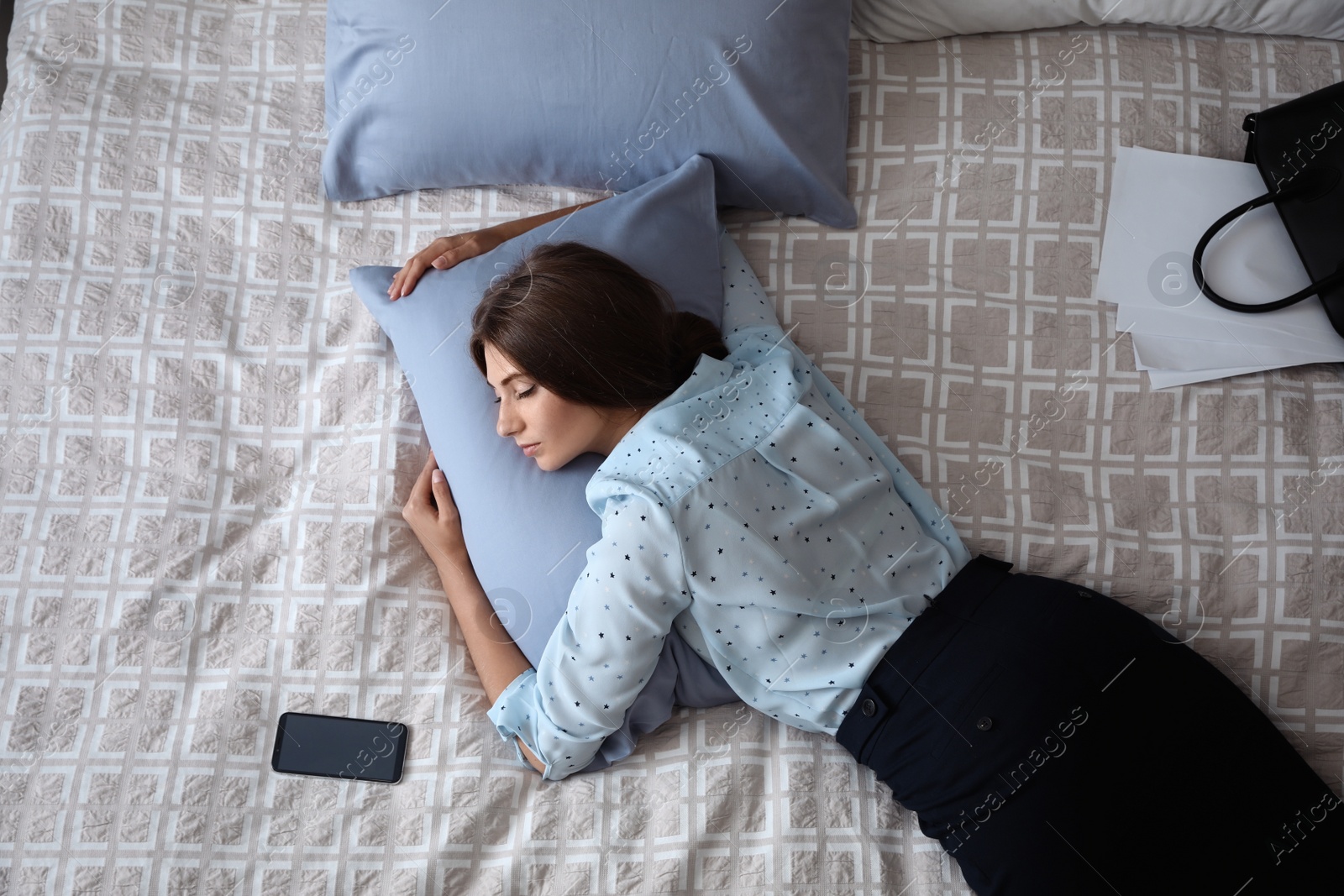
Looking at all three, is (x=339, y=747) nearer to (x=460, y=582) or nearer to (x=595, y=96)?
(x=460, y=582)

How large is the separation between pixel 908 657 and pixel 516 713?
1.40ft

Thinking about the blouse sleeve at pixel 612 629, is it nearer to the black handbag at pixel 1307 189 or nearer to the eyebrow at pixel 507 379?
the eyebrow at pixel 507 379

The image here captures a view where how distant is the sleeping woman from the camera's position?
937 mm

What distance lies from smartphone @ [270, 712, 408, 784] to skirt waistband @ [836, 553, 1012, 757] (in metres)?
0.49

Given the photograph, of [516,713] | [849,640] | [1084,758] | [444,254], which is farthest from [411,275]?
[1084,758]

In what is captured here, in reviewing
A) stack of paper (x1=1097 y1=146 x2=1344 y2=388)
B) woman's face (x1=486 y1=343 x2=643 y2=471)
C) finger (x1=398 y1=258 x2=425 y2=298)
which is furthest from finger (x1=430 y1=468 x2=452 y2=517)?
stack of paper (x1=1097 y1=146 x2=1344 y2=388)

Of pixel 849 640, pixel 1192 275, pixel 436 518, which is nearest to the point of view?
pixel 849 640

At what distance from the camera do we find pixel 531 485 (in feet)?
3.68

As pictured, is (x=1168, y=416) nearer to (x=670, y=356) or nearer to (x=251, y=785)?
(x=670, y=356)

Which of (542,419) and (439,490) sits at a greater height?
(542,419)

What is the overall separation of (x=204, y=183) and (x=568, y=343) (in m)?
0.65

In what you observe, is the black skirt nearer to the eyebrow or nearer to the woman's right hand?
the eyebrow

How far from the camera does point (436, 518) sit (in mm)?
1179

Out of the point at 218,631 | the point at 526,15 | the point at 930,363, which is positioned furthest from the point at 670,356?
the point at 218,631
